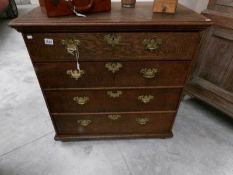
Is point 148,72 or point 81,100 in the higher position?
point 148,72

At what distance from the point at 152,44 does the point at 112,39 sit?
0.63ft

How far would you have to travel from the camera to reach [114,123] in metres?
1.26

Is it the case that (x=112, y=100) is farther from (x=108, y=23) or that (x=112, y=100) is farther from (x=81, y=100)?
(x=108, y=23)

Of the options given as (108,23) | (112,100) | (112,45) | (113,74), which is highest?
(108,23)

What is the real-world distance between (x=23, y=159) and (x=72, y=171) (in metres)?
0.37

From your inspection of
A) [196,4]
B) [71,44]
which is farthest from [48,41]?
[196,4]

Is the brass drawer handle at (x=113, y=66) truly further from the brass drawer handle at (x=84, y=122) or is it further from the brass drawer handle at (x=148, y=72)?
the brass drawer handle at (x=84, y=122)

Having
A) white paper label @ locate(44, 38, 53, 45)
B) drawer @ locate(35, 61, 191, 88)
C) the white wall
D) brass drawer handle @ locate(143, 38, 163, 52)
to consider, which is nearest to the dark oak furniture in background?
the white wall

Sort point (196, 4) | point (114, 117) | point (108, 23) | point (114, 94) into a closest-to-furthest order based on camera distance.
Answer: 1. point (108, 23)
2. point (114, 94)
3. point (114, 117)
4. point (196, 4)

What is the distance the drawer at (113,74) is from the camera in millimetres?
935

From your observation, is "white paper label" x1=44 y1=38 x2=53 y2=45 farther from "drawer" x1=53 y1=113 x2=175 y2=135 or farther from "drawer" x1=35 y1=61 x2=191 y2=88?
"drawer" x1=53 y1=113 x2=175 y2=135

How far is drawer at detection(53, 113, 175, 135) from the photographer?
1202 mm

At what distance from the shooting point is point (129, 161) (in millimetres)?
1237

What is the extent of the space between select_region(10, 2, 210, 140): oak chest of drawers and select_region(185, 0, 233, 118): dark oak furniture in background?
1.37 ft
